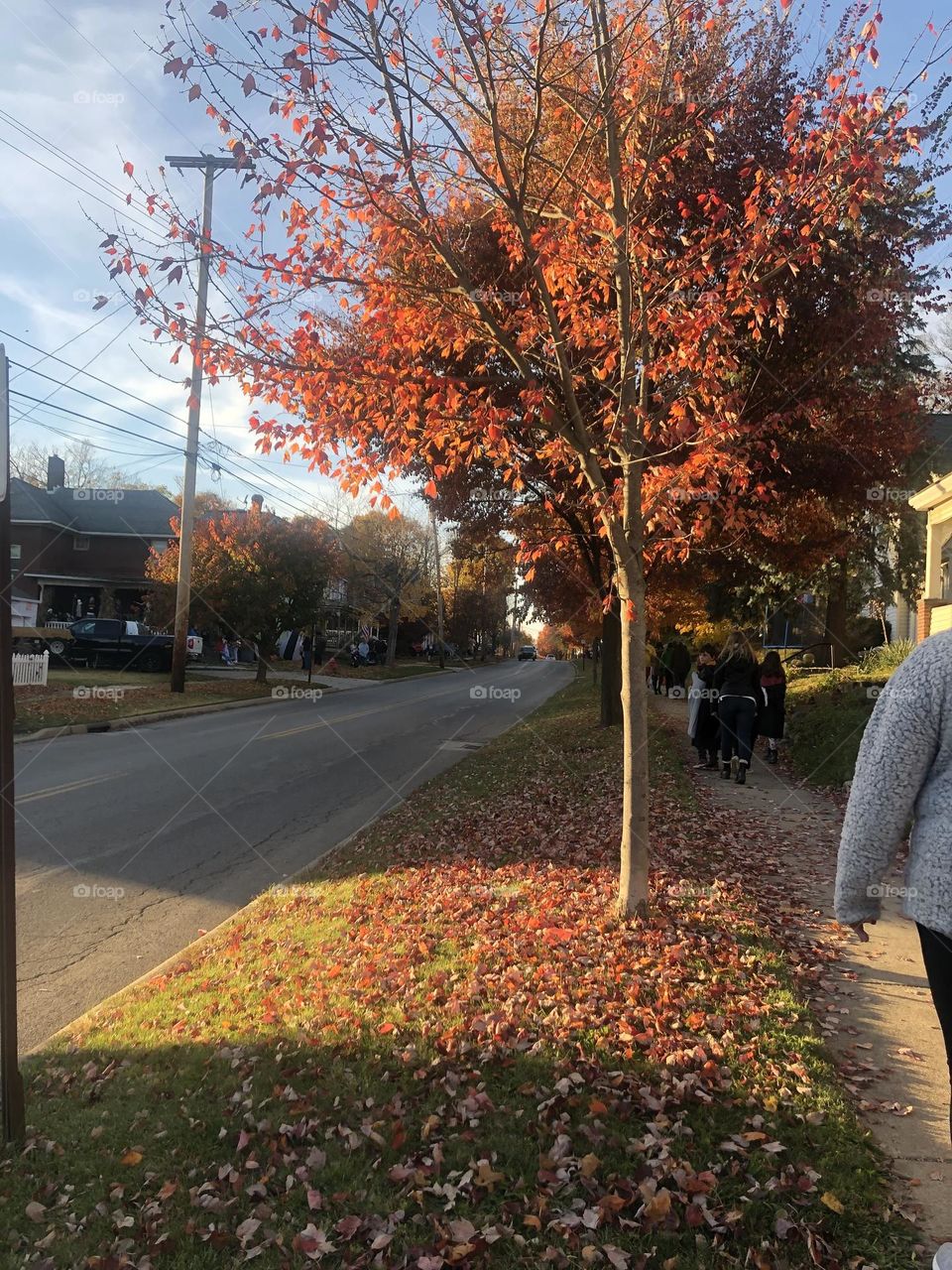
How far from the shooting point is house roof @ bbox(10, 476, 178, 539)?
46.2m

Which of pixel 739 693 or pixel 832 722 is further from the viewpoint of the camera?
pixel 832 722

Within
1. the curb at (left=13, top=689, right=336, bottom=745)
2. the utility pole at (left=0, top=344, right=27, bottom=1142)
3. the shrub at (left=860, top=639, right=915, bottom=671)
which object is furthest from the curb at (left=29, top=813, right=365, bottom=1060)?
the shrub at (left=860, top=639, right=915, bottom=671)

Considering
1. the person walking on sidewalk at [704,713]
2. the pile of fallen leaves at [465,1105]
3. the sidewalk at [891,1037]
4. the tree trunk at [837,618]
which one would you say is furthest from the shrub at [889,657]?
the pile of fallen leaves at [465,1105]

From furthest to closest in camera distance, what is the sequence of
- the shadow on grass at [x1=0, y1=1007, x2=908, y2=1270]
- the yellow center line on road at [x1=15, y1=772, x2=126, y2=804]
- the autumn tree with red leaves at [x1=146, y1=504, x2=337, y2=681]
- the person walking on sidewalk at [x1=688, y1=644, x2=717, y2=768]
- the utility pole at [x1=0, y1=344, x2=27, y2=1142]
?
the autumn tree with red leaves at [x1=146, y1=504, x2=337, y2=681] < the person walking on sidewalk at [x1=688, y1=644, x2=717, y2=768] < the yellow center line on road at [x1=15, y1=772, x2=126, y2=804] < the utility pole at [x1=0, y1=344, x2=27, y2=1142] < the shadow on grass at [x1=0, y1=1007, x2=908, y2=1270]

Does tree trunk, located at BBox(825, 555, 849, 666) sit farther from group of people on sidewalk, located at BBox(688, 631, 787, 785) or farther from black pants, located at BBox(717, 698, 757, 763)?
black pants, located at BBox(717, 698, 757, 763)

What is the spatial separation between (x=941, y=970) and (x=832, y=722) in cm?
1148

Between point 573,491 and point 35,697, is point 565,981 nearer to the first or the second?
point 573,491

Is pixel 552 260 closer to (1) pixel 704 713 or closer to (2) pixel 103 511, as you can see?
(1) pixel 704 713

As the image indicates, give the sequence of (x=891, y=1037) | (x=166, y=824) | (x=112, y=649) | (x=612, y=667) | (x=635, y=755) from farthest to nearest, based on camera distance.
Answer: (x=112, y=649), (x=612, y=667), (x=166, y=824), (x=635, y=755), (x=891, y=1037)

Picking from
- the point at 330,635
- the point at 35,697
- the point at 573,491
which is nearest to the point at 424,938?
the point at 573,491

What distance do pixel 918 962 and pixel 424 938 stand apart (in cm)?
305

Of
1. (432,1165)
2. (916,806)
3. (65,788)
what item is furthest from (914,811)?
(65,788)

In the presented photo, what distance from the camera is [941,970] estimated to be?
2.33 m

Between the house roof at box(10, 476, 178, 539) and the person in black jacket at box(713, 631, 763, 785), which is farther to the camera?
the house roof at box(10, 476, 178, 539)
